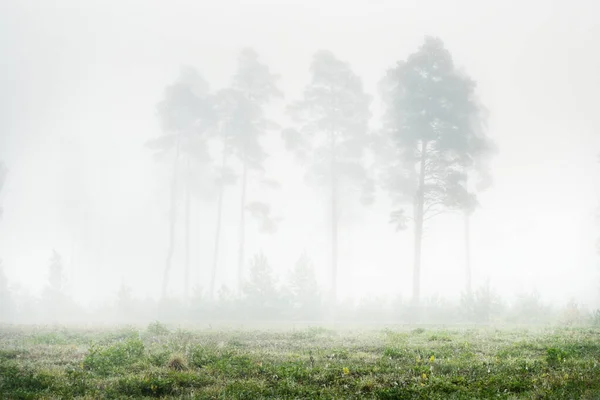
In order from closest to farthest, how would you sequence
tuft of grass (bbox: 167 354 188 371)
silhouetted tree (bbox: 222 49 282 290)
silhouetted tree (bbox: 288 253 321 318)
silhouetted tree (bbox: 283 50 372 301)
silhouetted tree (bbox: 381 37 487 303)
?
tuft of grass (bbox: 167 354 188 371)
silhouetted tree (bbox: 288 253 321 318)
silhouetted tree (bbox: 381 37 487 303)
silhouetted tree (bbox: 283 50 372 301)
silhouetted tree (bbox: 222 49 282 290)

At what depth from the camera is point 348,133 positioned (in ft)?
135

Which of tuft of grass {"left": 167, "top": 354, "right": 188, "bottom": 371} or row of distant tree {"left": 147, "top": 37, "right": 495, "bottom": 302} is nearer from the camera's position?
tuft of grass {"left": 167, "top": 354, "right": 188, "bottom": 371}

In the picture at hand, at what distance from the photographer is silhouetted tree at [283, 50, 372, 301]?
4072 centimetres

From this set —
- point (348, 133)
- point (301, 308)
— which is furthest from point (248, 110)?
point (301, 308)

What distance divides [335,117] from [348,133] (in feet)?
6.13

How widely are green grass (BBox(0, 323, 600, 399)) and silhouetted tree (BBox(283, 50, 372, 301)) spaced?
2935 cm

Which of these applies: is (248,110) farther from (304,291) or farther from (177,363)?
(177,363)

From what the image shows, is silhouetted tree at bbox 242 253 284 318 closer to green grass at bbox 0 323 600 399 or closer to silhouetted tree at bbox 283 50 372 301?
silhouetted tree at bbox 283 50 372 301

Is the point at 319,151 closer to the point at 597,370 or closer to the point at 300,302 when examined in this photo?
the point at 300,302

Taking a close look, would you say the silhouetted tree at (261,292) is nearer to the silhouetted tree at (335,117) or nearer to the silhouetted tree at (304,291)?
the silhouetted tree at (304,291)

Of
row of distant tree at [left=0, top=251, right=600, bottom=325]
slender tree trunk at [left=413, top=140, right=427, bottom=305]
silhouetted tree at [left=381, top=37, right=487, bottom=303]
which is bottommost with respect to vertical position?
row of distant tree at [left=0, top=251, right=600, bottom=325]

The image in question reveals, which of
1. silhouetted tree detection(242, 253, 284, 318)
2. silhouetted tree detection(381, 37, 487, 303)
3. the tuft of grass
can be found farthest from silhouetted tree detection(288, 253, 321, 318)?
the tuft of grass

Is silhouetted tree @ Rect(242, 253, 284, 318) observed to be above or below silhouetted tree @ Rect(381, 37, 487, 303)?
below

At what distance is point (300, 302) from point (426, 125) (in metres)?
15.9
